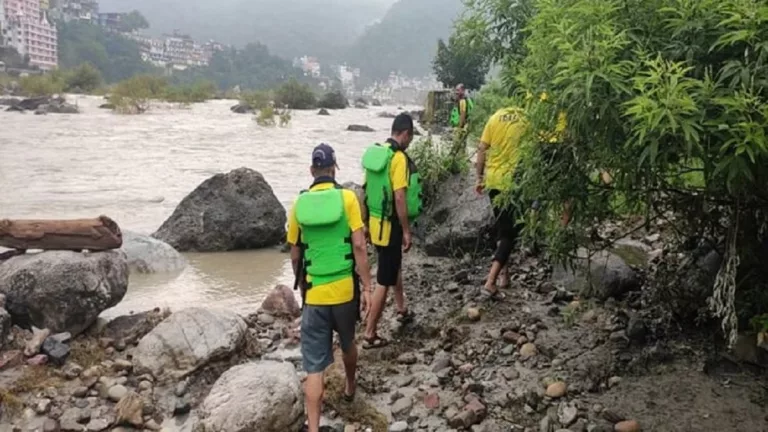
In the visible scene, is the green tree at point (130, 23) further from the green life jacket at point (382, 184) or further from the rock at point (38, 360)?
the green life jacket at point (382, 184)

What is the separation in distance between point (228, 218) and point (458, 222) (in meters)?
3.88

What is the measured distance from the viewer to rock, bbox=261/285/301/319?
6715 millimetres

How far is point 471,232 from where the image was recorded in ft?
24.9

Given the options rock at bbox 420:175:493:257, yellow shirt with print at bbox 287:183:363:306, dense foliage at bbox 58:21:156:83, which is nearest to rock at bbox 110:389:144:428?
yellow shirt with print at bbox 287:183:363:306

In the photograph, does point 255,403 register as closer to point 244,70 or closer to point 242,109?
point 242,109

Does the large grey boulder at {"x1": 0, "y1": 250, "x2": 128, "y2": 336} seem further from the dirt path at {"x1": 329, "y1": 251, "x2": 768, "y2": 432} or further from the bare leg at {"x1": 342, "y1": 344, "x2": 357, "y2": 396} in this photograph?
the bare leg at {"x1": 342, "y1": 344, "x2": 357, "y2": 396}

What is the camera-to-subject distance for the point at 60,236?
6.33 m

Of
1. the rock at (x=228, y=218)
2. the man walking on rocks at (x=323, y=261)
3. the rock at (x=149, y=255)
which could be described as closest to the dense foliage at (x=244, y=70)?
the rock at (x=228, y=218)

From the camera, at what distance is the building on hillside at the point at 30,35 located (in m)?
93.3

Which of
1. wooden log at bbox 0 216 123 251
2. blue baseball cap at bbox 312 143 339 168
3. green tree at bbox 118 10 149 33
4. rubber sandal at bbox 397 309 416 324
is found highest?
green tree at bbox 118 10 149 33

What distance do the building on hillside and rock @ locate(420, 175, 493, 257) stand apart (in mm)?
93302

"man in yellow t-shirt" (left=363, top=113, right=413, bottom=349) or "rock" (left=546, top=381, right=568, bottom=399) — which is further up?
"man in yellow t-shirt" (left=363, top=113, right=413, bottom=349)

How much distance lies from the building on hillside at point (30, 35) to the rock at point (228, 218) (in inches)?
3546

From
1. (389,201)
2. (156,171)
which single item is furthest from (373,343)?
(156,171)
